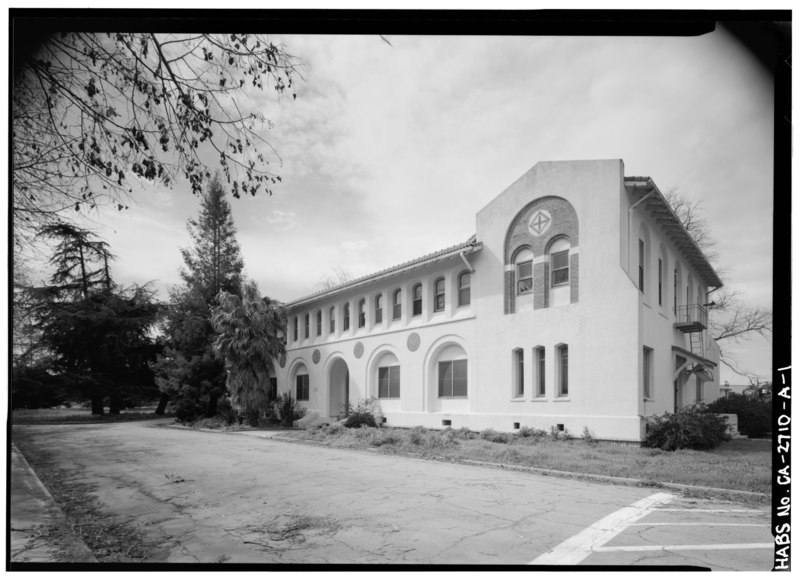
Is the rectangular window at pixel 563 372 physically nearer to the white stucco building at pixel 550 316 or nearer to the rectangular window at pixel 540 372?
Result: the white stucco building at pixel 550 316

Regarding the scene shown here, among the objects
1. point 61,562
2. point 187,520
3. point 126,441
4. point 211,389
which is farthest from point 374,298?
point 61,562

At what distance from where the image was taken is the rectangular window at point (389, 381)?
20.0 m

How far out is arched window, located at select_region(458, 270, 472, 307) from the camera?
17594 mm

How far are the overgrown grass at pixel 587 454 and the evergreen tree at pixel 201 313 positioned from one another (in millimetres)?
5195

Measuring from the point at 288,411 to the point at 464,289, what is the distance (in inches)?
371

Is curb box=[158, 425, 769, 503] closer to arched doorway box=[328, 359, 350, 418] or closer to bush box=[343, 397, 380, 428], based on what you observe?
bush box=[343, 397, 380, 428]

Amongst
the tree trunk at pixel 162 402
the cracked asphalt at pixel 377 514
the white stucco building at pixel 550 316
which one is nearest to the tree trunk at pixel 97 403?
the cracked asphalt at pixel 377 514

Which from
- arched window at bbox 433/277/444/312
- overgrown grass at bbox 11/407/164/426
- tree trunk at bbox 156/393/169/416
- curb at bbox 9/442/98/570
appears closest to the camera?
curb at bbox 9/442/98/570

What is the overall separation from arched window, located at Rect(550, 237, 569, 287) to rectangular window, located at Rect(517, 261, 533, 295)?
0.72 meters

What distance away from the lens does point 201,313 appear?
58.8 feet

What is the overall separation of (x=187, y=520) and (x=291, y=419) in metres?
16.1

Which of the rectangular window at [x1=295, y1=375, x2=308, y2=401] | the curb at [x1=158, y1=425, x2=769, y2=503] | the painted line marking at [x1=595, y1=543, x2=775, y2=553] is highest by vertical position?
the painted line marking at [x1=595, y1=543, x2=775, y2=553]

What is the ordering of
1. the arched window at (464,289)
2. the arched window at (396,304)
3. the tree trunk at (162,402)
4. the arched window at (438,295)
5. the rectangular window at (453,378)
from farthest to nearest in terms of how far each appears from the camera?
the arched window at (396,304)
the arched window at (438,295)
the arched window at (464,289)
the rectangular window at (453,378)
the tree trunk at (162,402)

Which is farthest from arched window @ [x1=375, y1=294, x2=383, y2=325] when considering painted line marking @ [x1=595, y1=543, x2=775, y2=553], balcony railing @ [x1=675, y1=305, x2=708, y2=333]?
painted line marking @ [x1=595, y1=543, x2=775, y2=553]
